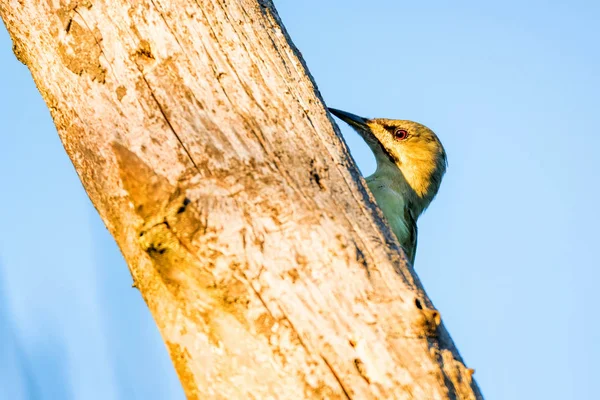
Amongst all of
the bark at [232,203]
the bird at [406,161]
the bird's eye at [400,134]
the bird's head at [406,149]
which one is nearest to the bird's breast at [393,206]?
the bird at [406,161]

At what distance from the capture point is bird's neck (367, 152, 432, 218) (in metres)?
5.27

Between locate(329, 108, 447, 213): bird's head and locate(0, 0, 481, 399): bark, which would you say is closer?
locate(0, 0, 481, 399): bark

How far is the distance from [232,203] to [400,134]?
11.6 feet

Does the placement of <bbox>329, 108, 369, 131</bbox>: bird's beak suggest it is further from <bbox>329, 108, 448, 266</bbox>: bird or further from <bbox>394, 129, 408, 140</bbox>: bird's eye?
<bbox>394, 129, 408, 140</bbox>: bird's eye

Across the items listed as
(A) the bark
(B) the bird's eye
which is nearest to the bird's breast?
(B) the bird's eye

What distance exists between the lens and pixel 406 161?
Answer: 5438 mm

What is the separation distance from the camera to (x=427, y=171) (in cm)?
555

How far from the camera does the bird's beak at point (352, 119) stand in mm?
5500

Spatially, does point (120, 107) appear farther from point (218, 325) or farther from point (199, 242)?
point (218, 325)

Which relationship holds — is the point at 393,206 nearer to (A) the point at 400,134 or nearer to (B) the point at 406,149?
(B) the point at 406,149

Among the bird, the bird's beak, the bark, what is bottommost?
the bark

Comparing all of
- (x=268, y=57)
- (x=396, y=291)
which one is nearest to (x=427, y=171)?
(x=268, y=57)

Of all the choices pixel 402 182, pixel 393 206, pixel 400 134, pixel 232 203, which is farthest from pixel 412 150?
pixel 232 203

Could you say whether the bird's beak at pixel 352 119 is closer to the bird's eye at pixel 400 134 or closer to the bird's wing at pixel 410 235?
the bird's eye at pixel 400 134
